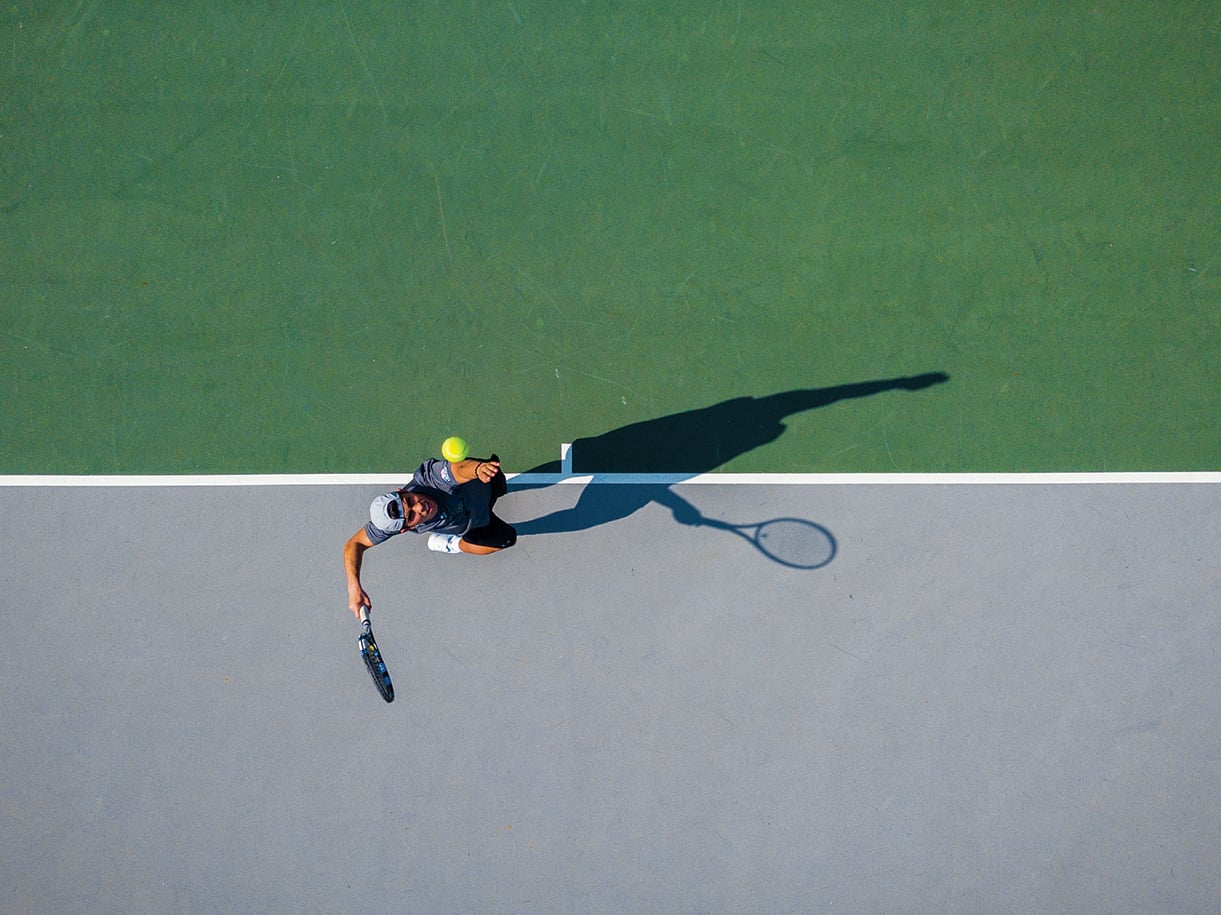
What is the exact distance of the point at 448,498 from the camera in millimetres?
5559

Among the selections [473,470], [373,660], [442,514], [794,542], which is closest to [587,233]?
[473,470]

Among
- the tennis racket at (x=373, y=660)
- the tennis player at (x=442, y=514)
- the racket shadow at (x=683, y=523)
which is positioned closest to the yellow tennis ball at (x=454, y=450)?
the tennis player at (x=442, y=514)

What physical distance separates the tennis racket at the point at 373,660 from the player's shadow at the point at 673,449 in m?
1.39

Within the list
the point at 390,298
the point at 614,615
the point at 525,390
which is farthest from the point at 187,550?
the point at 614,615

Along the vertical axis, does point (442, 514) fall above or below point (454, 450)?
below

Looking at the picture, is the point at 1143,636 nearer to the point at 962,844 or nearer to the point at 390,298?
the point at 962,844

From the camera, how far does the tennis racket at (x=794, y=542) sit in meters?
6.32

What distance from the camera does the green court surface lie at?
248 inches

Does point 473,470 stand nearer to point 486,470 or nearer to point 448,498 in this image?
point 486,470

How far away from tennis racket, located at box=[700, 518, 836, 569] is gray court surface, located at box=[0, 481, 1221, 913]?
99mm

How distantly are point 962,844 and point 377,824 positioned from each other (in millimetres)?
4650

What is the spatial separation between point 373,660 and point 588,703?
5.58 feet

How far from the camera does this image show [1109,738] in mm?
6332

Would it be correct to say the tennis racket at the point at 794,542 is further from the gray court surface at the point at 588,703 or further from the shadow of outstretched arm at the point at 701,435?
the shadow of outstretched arm at the point at 701,435
